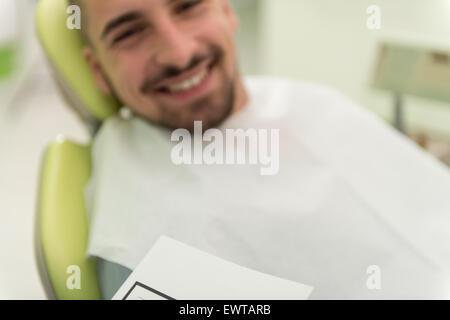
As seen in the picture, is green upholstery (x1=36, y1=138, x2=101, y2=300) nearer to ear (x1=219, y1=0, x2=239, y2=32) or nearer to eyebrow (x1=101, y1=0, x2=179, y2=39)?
eyebrow (x1=101, y1=0, x2=179, y2=39)

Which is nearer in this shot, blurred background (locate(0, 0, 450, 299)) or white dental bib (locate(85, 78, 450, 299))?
white dental bib (locate(85, 78, 450, 299))

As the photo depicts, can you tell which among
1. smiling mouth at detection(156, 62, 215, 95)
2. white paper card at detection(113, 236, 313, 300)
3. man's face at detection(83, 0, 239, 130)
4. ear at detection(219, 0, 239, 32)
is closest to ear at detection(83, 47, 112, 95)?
man's face at detection(83, 0, 239, 130)

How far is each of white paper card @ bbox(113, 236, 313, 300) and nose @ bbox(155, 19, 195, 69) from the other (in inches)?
11.8

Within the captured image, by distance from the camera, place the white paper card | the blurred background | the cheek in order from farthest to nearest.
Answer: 1. the blurred background
2. the cheek
3. the white paper card

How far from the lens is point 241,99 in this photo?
997mm

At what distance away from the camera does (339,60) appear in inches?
49.2

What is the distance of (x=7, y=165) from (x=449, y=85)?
1.29m

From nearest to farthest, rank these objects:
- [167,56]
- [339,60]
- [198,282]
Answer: [198,282] → [167,56] → [339,60]

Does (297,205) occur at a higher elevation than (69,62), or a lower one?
lower

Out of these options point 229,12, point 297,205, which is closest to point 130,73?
point 229,12

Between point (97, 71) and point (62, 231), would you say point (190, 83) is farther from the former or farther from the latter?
point (62, 231)

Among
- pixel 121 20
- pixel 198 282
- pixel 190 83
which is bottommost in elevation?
pixel 198 282

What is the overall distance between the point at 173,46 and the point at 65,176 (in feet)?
0.95

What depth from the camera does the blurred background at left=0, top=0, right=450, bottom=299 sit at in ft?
3.34
